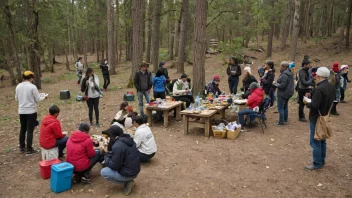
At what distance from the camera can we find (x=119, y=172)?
4590mm

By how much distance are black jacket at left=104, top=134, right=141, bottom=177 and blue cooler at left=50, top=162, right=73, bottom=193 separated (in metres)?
0.85

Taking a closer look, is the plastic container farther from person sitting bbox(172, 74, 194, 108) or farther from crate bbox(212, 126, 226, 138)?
person sitting bbox(172, 74, 194, 108)

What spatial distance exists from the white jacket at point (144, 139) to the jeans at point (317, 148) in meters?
3.34

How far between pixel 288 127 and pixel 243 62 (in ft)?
46.7

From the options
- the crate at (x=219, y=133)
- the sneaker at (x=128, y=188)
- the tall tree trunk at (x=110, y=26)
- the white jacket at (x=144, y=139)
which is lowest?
the sneaker at (x=128, y=188)

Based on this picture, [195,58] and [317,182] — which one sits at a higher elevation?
[195,58]

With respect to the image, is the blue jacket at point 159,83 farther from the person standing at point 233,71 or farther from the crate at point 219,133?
the person standing at point 233,71

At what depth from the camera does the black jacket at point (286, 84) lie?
787 centimetres

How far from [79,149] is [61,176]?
0.56 metres

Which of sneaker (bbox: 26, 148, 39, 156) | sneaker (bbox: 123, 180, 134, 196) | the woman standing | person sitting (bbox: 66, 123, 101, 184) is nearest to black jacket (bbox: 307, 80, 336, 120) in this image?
sneaker (bbox: 123, 180, 134, 196)

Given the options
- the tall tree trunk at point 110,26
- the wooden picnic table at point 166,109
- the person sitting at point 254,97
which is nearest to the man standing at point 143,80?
the wooden picnic table at point 166,109

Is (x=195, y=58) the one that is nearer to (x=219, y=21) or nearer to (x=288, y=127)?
(x=288, y=127)

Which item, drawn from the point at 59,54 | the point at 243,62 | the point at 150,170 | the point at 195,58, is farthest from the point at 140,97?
the point at 59,54

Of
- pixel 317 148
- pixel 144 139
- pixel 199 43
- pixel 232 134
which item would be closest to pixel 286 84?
pixel 232 134
